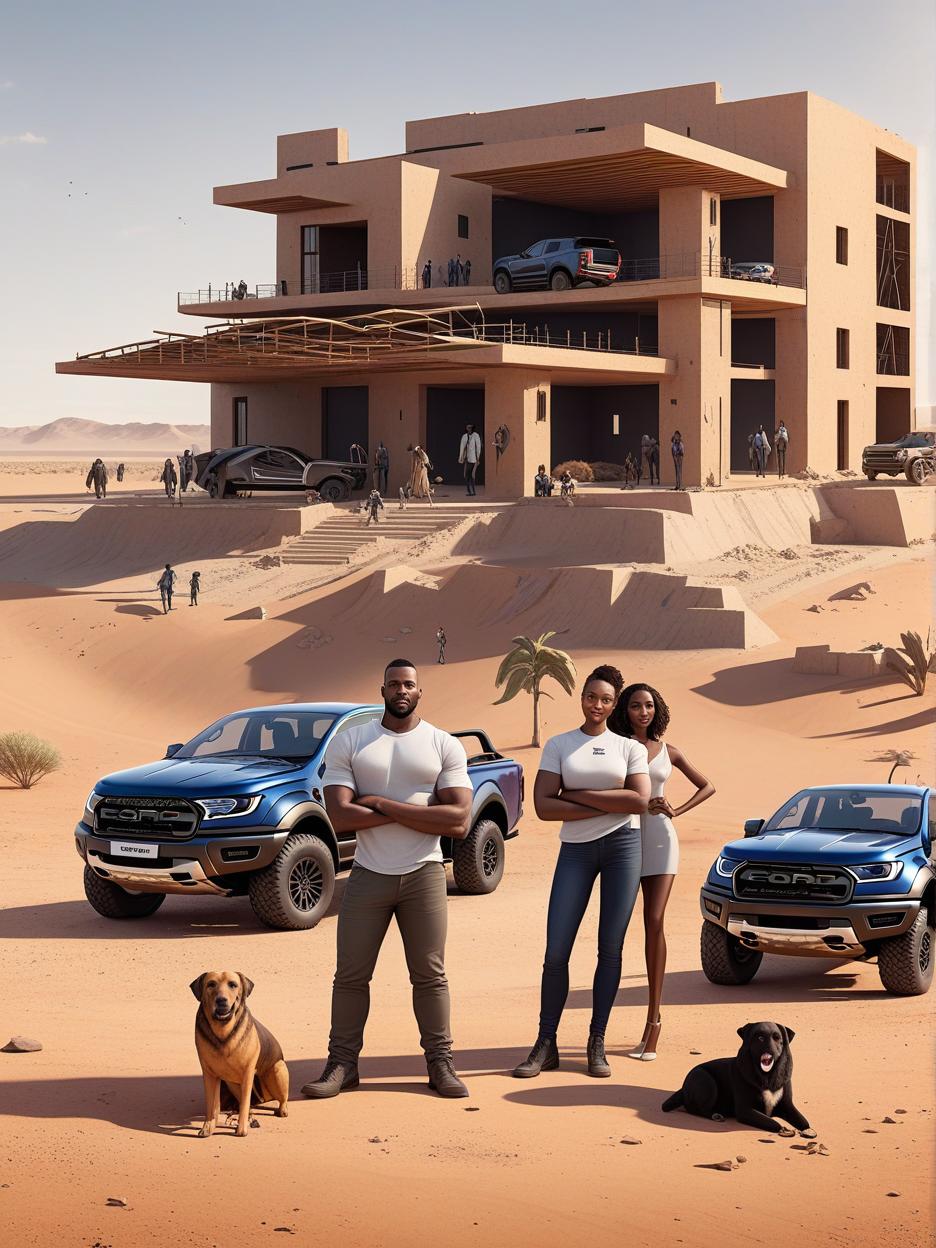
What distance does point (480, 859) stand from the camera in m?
14.1

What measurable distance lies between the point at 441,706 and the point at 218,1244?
23.5 m

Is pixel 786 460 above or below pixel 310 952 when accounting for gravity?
above

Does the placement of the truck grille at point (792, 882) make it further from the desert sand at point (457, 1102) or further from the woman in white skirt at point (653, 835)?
the woman in white skirt at point (653, 835)

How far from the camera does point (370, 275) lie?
52.9m

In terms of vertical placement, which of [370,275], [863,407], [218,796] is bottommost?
[218,796]

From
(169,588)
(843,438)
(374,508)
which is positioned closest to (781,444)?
(843,438)

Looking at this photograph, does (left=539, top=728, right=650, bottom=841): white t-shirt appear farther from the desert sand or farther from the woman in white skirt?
the desert sand

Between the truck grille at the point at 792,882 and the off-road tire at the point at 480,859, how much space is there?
149 inches

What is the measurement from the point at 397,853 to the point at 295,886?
5.16 metres

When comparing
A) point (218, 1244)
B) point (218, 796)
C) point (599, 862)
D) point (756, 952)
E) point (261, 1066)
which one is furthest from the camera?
point (218, 796)

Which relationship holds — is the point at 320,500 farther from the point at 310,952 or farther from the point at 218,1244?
the point at 218,1244

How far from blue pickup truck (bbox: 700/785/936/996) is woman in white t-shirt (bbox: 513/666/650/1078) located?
261cm

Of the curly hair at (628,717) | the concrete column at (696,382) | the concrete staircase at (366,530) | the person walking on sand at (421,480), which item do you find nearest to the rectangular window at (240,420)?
the person walking on sand at (421,480)

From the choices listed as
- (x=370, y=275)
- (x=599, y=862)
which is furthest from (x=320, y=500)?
(x=599, y=862)
